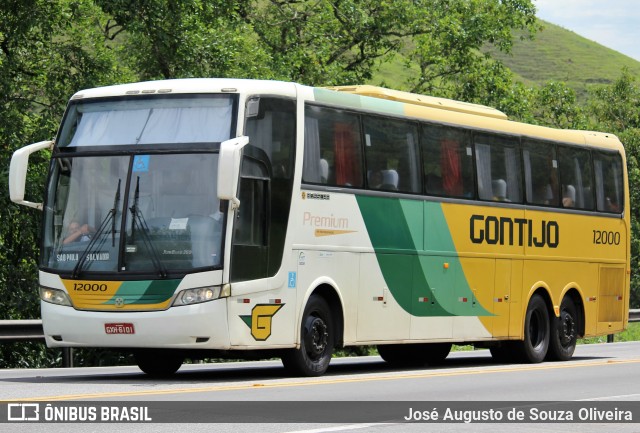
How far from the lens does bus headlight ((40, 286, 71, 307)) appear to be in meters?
15.2

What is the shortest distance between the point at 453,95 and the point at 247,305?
29702 mm

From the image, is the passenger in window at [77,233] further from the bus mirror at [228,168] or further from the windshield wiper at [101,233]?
the bus mirror at [228,168]

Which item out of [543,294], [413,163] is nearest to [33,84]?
[543,294]

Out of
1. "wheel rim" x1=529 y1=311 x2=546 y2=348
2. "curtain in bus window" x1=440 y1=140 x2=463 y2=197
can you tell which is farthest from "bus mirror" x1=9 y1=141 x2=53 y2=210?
"wheel rim" x1=529 y1=311 x2=546 y2=348

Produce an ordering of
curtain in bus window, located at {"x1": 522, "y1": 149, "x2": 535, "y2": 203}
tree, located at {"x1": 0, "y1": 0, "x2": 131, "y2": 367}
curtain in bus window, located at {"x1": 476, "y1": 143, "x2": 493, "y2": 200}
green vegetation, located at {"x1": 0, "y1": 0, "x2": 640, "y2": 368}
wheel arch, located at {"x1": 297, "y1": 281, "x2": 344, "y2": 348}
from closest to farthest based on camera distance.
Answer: wheel arch, located at {"x1": 297, "y1": 281, "x2": 344, "y2": 348} < curtain in bus window, located at {"x1": 476, "y1": 143, "x2": 493, "y2": 200} < curtain in bus window, located at {"x1": 522, "y1": 149, "x2": 535, "y2": 203} < tree, located at {"x1": 0, "y1": 0, "x2": 131, "y2": 367} < green vegetation, located at {"x1": 0, "y1": 0, "x2": 640, "y2": 368}

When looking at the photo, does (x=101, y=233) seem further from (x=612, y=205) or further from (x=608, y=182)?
(x=612, y=205)

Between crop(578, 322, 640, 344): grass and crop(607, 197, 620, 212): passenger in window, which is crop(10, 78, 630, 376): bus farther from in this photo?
crop(578, 322, 640, 344): grass

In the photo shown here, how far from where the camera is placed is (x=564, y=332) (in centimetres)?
2202

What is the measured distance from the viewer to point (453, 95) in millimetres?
43938

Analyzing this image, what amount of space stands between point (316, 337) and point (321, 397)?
345 cm

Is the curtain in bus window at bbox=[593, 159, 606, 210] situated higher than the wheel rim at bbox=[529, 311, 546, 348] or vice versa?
the curtain in bus window at bbox=[593, 159, 606, 210]

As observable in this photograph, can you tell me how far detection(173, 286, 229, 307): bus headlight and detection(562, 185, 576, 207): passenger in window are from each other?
897 cm

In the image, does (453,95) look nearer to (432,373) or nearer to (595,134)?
(595,134)

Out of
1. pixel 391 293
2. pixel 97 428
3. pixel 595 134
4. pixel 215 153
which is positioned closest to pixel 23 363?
pixel 391 293
